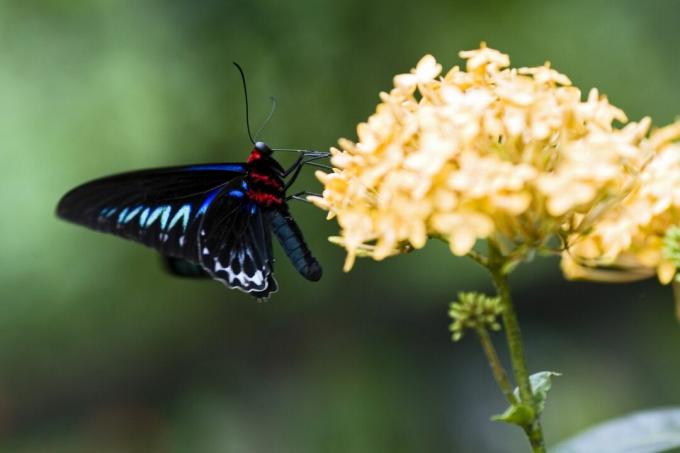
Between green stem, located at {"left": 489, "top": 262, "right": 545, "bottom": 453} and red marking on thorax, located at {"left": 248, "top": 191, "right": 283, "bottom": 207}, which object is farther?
red marking on thorax, located at {"left": 248, "top": 191, "right": 283, "bottom": 207}

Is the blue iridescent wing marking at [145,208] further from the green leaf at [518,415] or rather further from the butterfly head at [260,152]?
the green leaf at [518,415]

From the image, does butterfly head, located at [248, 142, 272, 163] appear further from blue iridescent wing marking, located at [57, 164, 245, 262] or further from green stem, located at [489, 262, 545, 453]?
green stem, located at [489, 262, 545, 453]

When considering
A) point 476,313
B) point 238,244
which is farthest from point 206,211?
point 476,313

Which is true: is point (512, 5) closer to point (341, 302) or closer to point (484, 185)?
point (341, 302)

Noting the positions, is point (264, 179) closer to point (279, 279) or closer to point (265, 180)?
point (265, 180)

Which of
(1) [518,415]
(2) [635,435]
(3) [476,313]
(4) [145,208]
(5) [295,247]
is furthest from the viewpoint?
(4) [145,208]

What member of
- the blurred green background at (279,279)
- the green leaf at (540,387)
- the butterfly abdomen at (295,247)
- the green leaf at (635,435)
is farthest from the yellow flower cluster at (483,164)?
the blurred green background at (279,279)

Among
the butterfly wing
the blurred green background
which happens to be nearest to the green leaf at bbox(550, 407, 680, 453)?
the butterfly wing
